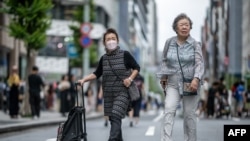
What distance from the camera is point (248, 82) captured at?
51.7 m

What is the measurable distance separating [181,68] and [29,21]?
18.7 m

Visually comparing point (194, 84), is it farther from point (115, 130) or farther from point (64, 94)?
point (64, 94)

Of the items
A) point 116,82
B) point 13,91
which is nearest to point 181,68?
point 116,82

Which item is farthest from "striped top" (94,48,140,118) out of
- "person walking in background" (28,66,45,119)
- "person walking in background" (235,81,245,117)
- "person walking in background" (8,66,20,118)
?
"person walking in background" (235,81,245,117)

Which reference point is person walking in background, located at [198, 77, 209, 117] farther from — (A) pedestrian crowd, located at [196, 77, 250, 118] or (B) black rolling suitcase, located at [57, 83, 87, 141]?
(B) black rolling suitcase, located at [57, 83, 87, 141]

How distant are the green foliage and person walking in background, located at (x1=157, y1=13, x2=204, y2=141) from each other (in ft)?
59.2

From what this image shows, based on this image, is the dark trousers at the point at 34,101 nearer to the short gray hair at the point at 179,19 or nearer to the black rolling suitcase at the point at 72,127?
the black rolling suitcase at the point at 72,127

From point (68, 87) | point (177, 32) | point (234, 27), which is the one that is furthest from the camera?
point (234, 27)

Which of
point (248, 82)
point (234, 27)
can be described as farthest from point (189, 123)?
point (234, 27)

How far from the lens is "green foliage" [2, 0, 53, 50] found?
2770 cm

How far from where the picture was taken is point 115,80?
1074 cm

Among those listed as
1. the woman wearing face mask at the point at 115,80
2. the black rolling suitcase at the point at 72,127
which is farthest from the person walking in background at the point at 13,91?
the black rolling suitcase at the point at 72,127

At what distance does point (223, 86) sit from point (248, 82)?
1964 centimetres

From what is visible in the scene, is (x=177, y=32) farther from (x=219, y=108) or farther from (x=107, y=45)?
(x=219, y=108)
